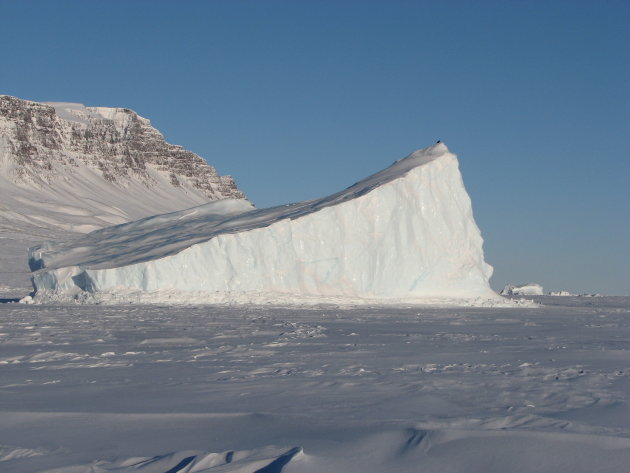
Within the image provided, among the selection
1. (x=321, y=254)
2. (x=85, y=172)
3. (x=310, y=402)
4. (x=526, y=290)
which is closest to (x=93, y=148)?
(x=85, y=172)

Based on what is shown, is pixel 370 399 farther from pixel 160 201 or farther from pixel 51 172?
pixel 160 201

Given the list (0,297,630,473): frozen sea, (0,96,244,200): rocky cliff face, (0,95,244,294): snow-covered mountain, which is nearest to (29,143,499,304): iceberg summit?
(0,297,630,473): frozen sea

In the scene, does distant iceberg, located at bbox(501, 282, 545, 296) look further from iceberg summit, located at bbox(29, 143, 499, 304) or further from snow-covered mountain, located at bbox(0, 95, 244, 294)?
snow-covered mountain, located at bbox(0, 95, 244, 294)

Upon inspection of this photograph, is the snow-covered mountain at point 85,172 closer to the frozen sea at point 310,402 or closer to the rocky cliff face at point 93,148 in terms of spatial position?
the rocky cliff face at point 93,148

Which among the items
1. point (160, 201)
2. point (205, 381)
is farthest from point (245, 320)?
point (160, 201)

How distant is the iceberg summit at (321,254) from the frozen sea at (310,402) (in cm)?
860

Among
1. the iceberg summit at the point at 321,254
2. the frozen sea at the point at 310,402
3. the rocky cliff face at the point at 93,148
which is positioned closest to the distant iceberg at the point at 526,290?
the iceberg summit at the point at 321,254

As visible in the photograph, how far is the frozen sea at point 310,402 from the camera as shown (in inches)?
208

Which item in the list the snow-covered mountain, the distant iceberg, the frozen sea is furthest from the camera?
the snow-covered mountain

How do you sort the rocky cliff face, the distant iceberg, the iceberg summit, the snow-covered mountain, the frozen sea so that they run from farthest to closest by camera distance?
the rocky cliff face
the snow-covered mountain
the distant iceberg
the iceberg summit
the frozen sea

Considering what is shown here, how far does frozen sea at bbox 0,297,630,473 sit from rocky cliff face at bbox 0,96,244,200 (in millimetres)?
88246

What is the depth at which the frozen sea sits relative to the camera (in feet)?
17.3

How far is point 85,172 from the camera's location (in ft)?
348

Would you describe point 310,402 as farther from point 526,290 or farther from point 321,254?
point 526,290
